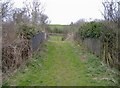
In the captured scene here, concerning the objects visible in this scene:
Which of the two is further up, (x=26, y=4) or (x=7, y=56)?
(x=26, y=4)

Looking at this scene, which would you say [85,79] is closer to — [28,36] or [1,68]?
[1,68]

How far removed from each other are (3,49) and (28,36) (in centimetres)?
636

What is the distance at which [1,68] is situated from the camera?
10508 mm

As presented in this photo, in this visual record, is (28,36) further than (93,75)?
Yes

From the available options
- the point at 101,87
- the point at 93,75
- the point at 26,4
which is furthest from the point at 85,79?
the point at 26,4

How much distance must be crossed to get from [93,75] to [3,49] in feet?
13.4

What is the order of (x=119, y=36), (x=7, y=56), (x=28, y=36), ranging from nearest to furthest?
(x=119, y=36)
(x=7, y=56)
(x=28, y=36)

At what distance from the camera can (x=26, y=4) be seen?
3581 centimetres

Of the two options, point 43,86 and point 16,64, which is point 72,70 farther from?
point 43,86

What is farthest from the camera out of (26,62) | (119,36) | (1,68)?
(26,62)

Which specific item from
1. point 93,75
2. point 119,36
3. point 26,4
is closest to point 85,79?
point 93,75

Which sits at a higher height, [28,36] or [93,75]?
[28,36]

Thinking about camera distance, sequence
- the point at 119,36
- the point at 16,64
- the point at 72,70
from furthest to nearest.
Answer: the point at 72,70, the point at 16,64, the point at 119,36

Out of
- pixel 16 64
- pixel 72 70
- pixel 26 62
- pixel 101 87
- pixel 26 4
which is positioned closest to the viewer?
pixel 101 87
